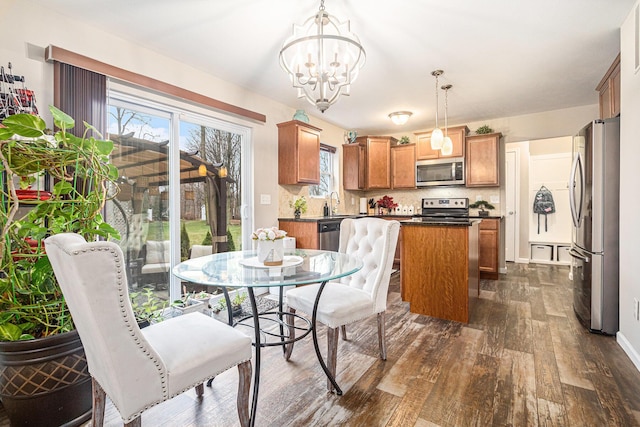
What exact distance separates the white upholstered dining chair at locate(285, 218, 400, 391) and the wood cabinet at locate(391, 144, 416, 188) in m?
Answer: 3.28

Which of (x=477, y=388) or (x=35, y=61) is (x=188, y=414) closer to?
(x=477, y=388)

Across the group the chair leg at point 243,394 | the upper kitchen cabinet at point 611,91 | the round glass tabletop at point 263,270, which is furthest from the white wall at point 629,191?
the chair leg at point 243,394

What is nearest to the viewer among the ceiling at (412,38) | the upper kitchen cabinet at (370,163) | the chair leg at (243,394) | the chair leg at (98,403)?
the chair leg at (98,403)

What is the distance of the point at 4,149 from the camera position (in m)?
1.46

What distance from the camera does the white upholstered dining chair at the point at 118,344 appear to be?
0.97 meters

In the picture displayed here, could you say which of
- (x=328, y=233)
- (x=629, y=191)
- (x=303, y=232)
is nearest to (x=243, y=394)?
(x=303, y=232)

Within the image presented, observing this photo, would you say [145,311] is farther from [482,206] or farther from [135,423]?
[482,206]

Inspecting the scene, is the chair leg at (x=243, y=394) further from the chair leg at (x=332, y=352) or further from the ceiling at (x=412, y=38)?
the ceiling at (x=412, y=38)

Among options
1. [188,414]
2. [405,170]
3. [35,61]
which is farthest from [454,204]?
[35,61]

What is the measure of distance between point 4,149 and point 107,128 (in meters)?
1.05

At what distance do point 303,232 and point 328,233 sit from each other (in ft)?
1.12

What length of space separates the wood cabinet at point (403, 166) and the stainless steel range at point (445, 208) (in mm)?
460

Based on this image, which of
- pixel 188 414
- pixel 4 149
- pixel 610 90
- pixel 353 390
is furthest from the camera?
pixel 610 90

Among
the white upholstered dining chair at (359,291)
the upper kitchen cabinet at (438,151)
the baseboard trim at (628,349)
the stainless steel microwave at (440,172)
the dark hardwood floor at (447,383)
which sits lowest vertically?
the dark hardwood floor at (447,383)
